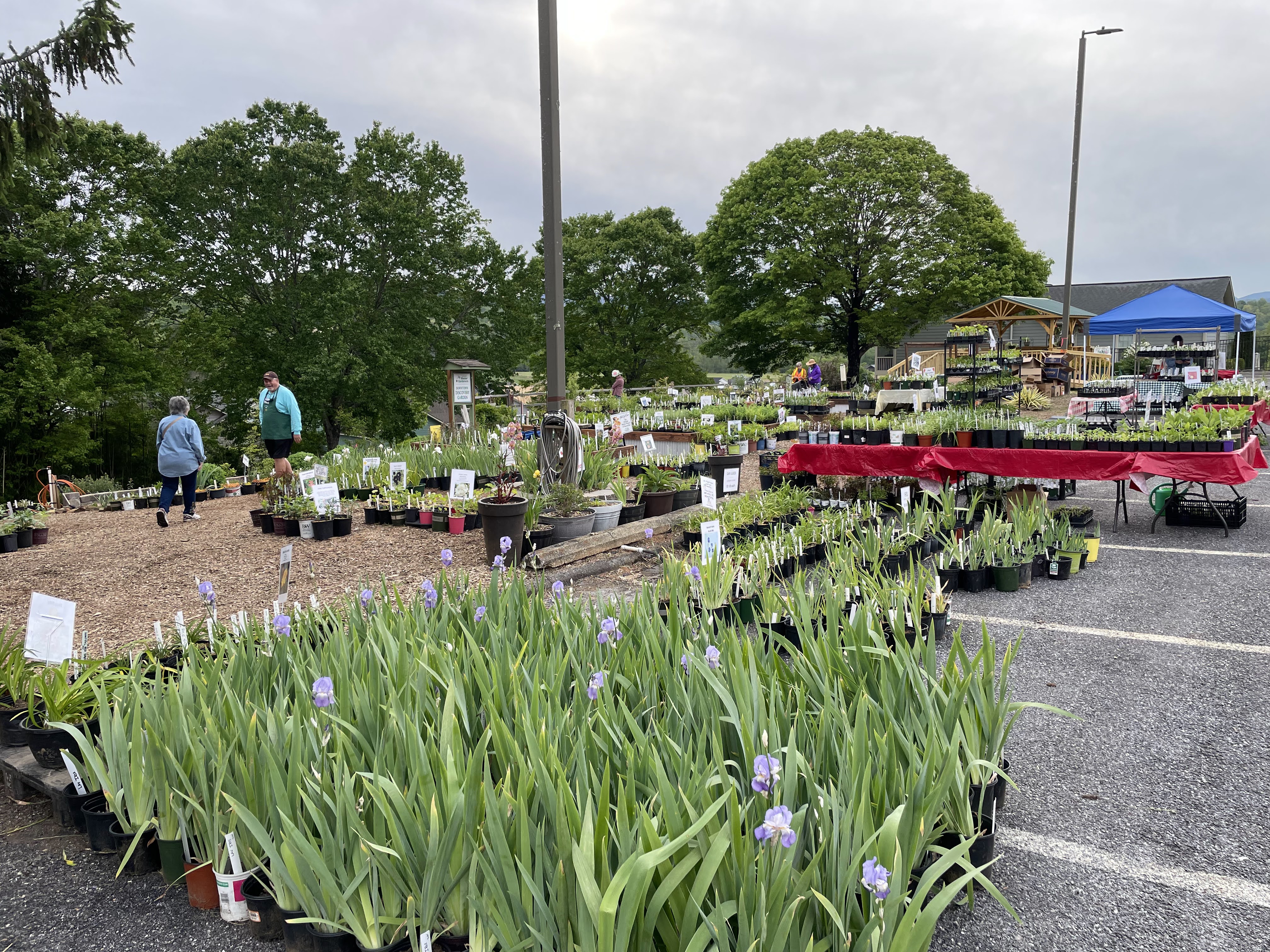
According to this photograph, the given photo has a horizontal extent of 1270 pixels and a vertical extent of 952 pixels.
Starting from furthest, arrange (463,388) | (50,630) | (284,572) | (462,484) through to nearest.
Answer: (463,388), (462,484), (284,572), (50,630)

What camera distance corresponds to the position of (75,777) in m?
2.25

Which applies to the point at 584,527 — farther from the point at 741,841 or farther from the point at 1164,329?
the point at 1164,329

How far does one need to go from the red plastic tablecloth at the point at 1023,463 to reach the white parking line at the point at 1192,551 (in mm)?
507

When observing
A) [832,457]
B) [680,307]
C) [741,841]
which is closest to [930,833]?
[741,841]

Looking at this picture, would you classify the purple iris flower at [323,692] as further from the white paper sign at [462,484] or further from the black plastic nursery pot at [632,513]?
the black plastic nursery pot at [632,513]

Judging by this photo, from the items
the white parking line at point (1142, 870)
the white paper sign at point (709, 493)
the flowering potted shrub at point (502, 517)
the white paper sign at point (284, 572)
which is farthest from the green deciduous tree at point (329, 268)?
the white parking line at point (1142, 870)

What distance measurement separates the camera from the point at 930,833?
188 centimetres

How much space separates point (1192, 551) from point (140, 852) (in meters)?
6.53

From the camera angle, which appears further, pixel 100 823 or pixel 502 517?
pixel 502 517

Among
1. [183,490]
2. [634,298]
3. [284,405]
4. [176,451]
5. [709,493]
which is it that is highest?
[634,298]

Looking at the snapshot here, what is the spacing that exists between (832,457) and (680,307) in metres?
27.4

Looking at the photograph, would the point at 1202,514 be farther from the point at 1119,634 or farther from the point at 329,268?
the point at 329,268

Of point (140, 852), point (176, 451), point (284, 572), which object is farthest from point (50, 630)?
point (176, 451)

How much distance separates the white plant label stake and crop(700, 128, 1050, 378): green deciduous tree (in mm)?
24773
